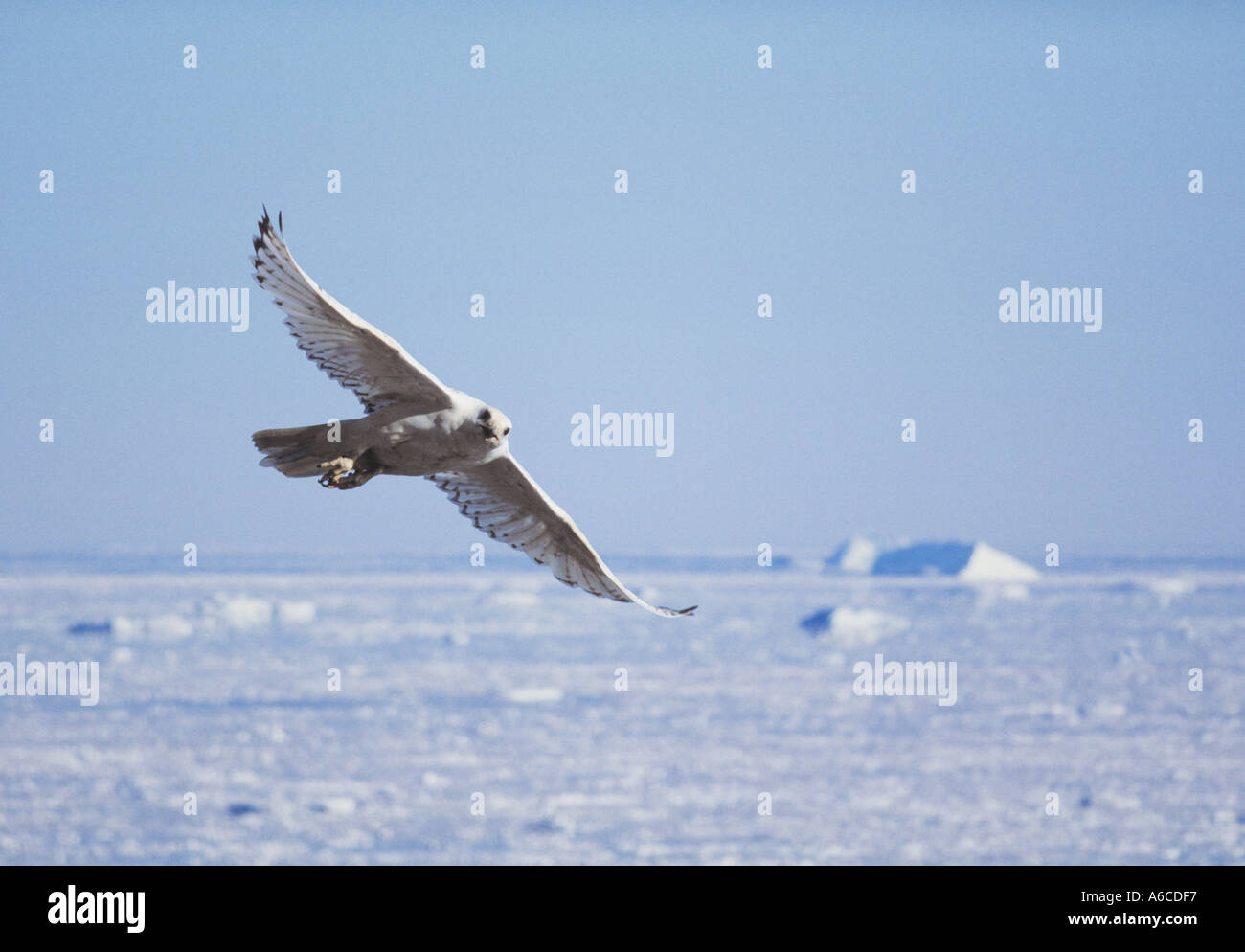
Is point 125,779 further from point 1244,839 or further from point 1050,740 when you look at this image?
point 1244,839

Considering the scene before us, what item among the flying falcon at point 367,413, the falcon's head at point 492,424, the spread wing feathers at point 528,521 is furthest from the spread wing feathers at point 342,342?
the spread wing feathers at point 528,521

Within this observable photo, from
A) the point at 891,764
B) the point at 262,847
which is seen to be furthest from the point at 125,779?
the point at 891,764

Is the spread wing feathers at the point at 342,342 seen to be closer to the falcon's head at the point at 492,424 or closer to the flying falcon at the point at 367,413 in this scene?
the flying falcon at the point at 367,413

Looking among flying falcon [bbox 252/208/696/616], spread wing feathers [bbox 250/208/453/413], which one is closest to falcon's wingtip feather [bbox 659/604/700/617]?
flying falcon [bbox 252/208/696/616]

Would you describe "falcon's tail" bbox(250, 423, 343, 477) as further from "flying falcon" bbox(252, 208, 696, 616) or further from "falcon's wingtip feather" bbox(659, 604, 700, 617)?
"falcon's wingtip feather" bbox(659, 604, 700, 617)

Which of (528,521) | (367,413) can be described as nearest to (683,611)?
(528,521)

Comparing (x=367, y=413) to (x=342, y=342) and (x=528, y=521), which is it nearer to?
(x=342, y=342)
